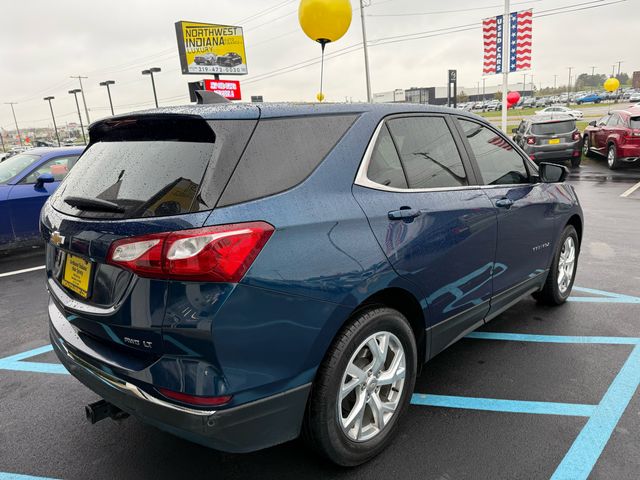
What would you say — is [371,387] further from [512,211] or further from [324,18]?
[324,18]

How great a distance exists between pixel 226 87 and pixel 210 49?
2.85 metres

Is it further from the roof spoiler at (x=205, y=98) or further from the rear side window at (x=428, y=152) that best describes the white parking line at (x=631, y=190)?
the roof spoiler at (x=205, y=98)

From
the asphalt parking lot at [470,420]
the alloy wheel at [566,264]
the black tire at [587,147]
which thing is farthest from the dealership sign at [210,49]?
the alloy wheel at [566,264]

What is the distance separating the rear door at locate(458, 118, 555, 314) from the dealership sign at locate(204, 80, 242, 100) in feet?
73.7

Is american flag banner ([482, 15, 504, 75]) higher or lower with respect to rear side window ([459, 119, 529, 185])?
higher

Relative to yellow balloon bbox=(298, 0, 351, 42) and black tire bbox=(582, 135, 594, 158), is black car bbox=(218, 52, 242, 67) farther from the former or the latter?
yellow balloon bbox=(298, 0, 351, 42)

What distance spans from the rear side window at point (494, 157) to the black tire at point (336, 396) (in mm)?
1359

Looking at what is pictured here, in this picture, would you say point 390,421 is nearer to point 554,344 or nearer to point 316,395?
point 316,395

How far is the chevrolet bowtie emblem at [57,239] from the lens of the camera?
2156 mm

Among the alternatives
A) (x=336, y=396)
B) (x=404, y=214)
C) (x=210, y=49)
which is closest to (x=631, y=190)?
(x=404, y=214)

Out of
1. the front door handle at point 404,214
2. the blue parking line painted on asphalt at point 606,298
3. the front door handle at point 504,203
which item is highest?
the front door handle at point 404,214

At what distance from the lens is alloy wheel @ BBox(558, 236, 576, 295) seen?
13.6 ft

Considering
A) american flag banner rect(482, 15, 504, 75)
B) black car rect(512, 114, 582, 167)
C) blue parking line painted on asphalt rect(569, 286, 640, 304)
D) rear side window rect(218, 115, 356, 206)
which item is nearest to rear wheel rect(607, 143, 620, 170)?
black car rect(512, 114, 582, 167)

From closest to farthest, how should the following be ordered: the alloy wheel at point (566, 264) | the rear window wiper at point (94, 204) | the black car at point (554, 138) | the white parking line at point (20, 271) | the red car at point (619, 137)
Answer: the rear window wiper at point (94, 204)
the alloy wheel at point (566, 264)
the white parking line at point (20, 271)
the red car at point (619, 137)
the black car at point (554, 138)
